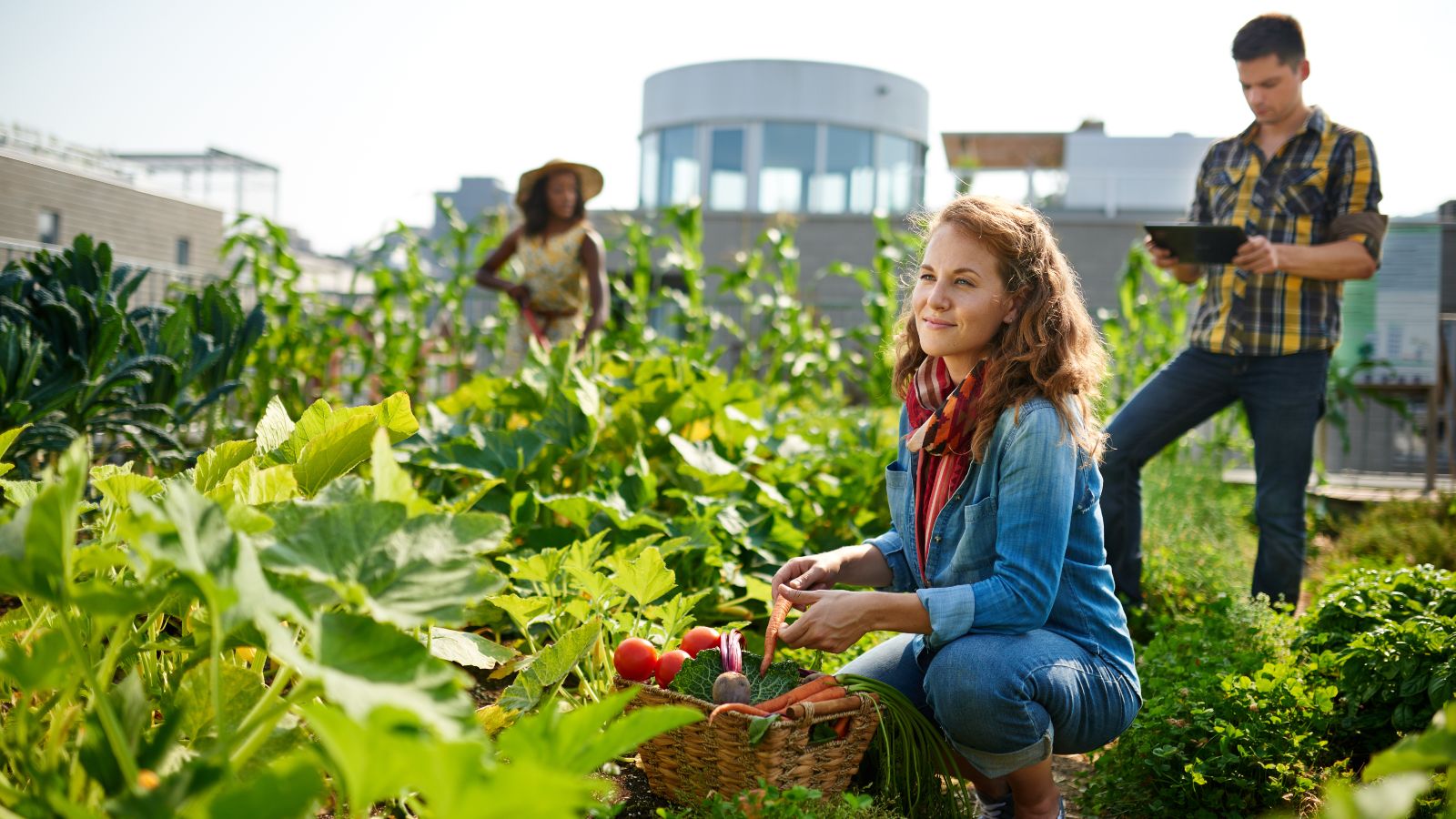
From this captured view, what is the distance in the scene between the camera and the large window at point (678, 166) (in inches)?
753

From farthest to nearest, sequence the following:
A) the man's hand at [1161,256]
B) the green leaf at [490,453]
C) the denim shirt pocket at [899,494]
Answer: the man's hand at [1161,256] → the green leaf at [490,453] → the denim shirt pocket at [899,494]

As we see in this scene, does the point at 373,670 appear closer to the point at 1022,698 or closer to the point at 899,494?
the point at 1022,698

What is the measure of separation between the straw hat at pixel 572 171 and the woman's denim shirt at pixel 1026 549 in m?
3.56

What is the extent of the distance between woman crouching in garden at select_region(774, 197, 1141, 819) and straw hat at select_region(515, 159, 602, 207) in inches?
136

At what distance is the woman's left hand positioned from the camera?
1.70 m

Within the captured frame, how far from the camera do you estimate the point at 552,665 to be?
1.64 meters

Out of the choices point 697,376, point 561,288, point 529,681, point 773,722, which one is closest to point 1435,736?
point 773,722

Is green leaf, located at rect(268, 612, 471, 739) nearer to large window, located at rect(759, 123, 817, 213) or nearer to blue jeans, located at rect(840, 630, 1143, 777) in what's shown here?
blue jeans, located at rect(840, 630, 1143, 777)

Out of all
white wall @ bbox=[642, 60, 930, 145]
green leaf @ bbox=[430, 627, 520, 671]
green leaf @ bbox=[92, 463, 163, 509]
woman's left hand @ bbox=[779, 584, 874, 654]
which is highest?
white wall @ bbox=[642, 60, 930, 145]

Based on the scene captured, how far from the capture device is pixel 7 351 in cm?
234

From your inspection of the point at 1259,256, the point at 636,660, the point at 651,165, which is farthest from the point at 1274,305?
the point at 651,165

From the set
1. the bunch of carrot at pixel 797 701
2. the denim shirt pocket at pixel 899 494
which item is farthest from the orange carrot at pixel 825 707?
the denim shirt pocket at pixel 899 494

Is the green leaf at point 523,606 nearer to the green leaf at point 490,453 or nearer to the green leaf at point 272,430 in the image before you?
the green leaf at point 272,430

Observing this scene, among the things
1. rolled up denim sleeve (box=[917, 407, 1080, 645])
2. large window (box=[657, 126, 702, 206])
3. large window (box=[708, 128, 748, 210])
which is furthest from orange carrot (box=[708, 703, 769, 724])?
large window (box=[657, 126, 702, 206])
